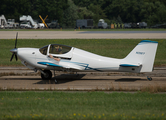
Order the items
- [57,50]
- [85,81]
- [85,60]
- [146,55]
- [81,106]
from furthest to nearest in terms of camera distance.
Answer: [85,81] → [57,50] → [85,60] → [146,55] → [81,106]

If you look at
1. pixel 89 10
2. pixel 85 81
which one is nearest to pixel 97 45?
pixel 85 81

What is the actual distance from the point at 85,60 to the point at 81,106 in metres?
5.59

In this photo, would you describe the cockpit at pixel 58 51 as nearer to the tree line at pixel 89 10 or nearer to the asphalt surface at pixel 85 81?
the asphalt surface at pixel 85 81

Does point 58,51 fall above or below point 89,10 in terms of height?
below

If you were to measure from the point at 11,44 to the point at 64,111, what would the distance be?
92.5 feet

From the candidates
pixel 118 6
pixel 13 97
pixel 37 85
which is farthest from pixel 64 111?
pixel 118 6

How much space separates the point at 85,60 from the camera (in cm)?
1420

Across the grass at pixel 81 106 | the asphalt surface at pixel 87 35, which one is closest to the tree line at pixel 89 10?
the asphalt surface at pixel 87 35

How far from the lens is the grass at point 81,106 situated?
771 cm

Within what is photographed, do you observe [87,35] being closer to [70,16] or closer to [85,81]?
[85,81]

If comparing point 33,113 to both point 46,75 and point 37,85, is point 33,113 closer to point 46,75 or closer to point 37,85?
point 37,85

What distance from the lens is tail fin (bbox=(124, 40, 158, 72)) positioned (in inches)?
531

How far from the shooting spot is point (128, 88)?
1226 cm

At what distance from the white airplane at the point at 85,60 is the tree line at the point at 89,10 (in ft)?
291
